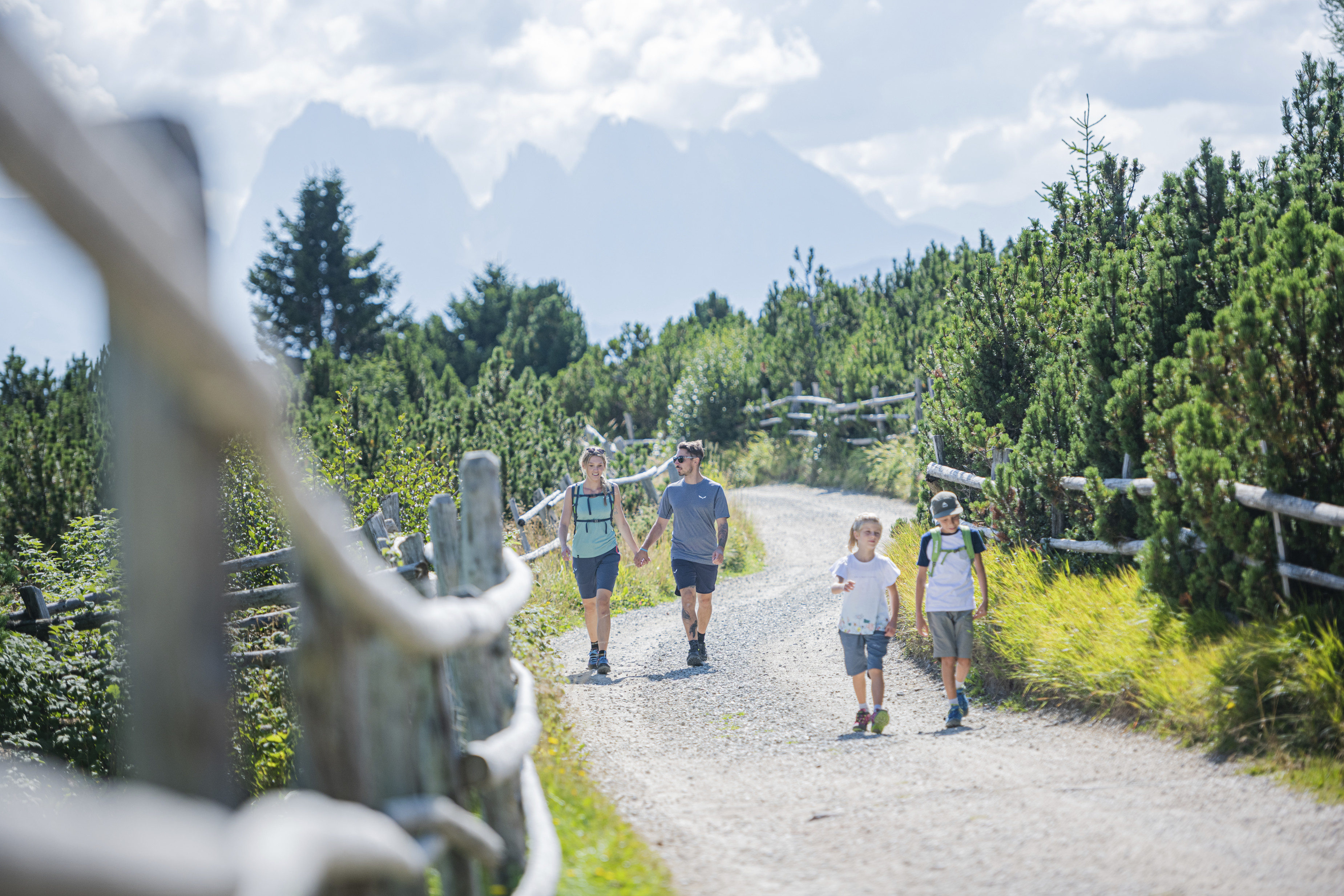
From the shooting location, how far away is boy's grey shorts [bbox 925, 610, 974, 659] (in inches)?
248

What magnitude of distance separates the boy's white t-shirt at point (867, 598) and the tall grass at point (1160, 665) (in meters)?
1.00

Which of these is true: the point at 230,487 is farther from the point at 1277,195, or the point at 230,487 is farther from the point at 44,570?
the point at 1277,195

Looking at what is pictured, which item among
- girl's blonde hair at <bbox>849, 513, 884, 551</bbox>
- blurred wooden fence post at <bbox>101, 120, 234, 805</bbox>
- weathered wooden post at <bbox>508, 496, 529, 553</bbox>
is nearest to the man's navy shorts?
girl's blonde hair at <bbox>849, 513, 884, 551</bbox>

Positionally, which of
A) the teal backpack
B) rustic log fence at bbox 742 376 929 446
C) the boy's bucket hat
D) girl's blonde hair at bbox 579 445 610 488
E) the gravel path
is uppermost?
rustic log fence at bbox 742 376 929 446

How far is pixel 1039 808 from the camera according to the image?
4.36 m

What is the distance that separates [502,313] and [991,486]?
4215cm

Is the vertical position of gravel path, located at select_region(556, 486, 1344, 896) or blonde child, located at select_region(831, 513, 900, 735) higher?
blonde child, located at select_region(831, 513, 900, 735)

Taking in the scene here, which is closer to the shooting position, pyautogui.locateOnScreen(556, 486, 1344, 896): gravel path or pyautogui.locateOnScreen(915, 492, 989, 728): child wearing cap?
pyautogui.locateOnScreen(556, 486, 1344, 896): gravel path

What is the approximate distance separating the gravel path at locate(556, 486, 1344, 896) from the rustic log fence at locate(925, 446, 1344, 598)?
3.37ft

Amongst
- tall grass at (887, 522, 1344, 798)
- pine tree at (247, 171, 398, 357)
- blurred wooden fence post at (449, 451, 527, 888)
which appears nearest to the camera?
blurred wooden fence post at (449, 451, 527, 888)

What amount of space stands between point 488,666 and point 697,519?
4821 millimetres

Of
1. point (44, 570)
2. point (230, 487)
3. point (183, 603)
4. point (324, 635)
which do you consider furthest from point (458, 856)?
point (44, 570)

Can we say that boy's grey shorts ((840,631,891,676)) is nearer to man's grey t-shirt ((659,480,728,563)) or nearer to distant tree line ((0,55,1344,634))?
distant tree line ((0,55,1344,634))

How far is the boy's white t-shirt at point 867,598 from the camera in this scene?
6312mm
